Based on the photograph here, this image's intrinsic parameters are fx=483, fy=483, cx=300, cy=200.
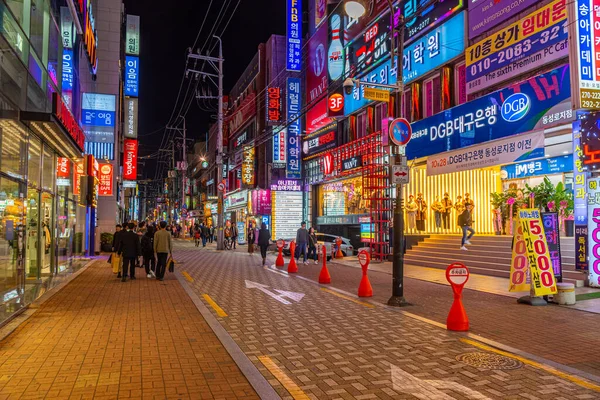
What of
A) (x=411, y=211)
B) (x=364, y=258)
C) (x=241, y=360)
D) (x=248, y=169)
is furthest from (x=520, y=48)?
(x=248, y=169)

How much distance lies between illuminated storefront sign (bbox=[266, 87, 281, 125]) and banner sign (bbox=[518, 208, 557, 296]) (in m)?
26.5

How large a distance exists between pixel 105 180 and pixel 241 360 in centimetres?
2549

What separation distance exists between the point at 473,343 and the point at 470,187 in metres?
15.0

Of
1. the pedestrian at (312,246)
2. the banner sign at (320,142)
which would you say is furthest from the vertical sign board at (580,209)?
the banner sign at (320,142)

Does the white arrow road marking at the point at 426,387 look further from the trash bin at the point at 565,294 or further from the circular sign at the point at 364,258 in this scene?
the trash bin at the point at 565,294

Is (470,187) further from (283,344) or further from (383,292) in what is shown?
(283,344)

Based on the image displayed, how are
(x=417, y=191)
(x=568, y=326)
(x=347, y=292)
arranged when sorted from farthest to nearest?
(x=417, y=191)
(x=347, y=292)
(x=568, y=326)

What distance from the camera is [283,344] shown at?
22.9ft

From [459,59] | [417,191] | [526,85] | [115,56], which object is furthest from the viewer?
[115,56]

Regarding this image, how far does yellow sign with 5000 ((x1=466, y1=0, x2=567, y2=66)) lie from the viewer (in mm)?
14711

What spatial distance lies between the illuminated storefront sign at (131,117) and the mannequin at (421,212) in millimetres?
27336

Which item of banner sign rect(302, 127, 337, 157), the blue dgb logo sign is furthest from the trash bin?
banner sign rect(302, 127, 337, 157)

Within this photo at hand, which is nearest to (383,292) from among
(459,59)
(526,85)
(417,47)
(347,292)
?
(347,292)

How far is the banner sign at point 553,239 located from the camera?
34.9 feet
